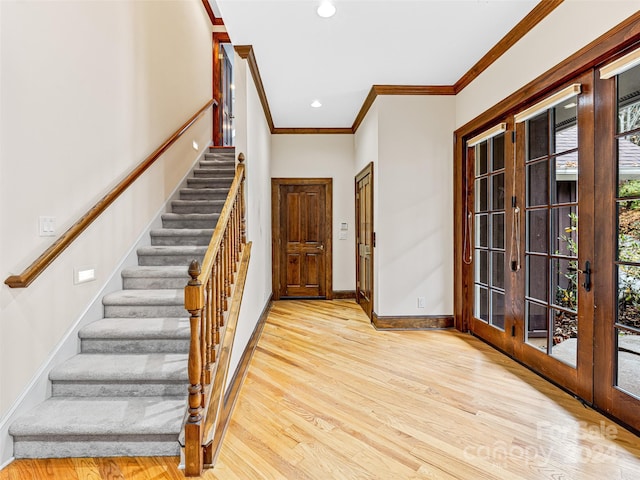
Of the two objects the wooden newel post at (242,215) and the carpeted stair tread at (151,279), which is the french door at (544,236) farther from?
the carpeted stair tread at (151,279)

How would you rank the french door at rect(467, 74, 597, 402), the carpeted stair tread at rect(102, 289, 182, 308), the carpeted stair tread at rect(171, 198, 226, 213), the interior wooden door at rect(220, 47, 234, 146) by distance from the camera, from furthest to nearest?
the interior wooden door at rect(220, 47, 234, 146) < the carpeted stair tread at rect(171, 198, 226, 213) < the carpeted stair tread at rect(102, 289, 182, 308) < the french door at rect(467, 74, 597, 402)

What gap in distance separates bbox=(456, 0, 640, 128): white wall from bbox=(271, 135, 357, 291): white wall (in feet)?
7.93

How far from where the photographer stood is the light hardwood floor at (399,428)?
169 cm

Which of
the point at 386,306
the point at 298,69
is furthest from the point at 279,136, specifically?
the point at 386,306

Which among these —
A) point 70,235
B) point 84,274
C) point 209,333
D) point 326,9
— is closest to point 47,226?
point 70,235

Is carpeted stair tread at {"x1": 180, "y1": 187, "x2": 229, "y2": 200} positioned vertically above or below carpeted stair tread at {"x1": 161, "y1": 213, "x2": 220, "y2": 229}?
above

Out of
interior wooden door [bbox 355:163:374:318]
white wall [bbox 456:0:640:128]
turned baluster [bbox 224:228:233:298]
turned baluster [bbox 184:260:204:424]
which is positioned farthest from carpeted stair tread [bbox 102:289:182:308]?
white wall [bbox 456:0:640:128]

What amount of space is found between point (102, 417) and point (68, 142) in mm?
1733

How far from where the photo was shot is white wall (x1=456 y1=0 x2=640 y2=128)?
2.05 metres

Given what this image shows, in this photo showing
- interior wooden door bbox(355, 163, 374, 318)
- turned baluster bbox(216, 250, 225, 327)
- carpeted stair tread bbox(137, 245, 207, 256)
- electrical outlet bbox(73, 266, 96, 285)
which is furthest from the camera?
interior wooden door bbox(355, 163, 374, 318)

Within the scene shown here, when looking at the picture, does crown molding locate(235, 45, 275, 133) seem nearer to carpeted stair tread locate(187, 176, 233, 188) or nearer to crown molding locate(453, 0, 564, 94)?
carpeted stair tread locate(187, 176, 233, 188)

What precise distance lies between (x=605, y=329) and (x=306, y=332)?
2.62m

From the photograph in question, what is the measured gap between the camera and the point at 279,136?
5.70 meters

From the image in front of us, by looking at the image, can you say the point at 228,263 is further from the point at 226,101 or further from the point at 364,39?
the point at 226,101
